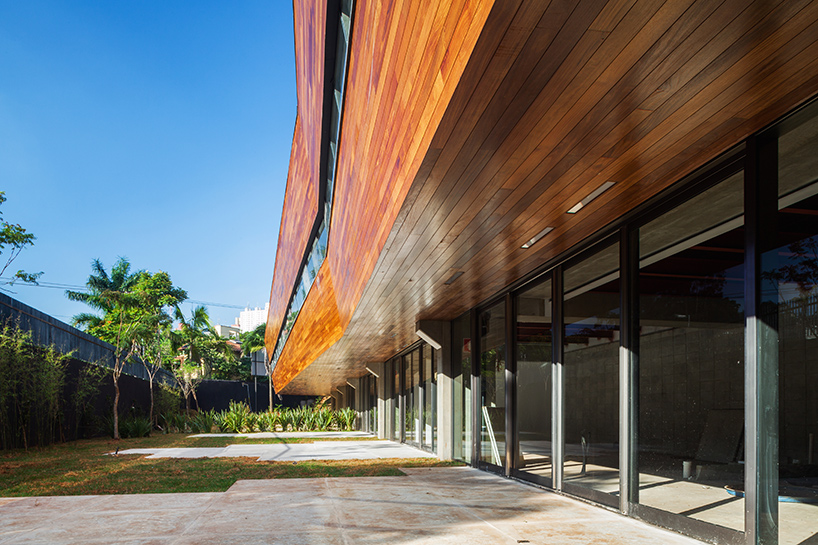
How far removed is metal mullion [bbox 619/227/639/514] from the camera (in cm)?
546

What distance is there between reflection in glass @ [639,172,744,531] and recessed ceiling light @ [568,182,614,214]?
0.64m

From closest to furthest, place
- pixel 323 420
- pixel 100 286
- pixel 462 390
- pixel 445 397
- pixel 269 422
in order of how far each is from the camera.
A: 1. pixel 462 390
2. pixel 445 397
3. pixel 269 422
4. pixel 323 420
5. pixel 100 286

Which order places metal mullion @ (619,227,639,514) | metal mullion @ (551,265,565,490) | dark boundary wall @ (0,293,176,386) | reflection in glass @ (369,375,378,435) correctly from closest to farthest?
metal mullion @ (619,227,639,514) < metal mullion @ (551,265,565,490) < dark boundary wall @ (0,293,176,386) < reflection in glass @ (369,375,378,435)

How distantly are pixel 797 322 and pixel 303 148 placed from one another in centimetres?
1127

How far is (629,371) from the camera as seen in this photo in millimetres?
5543

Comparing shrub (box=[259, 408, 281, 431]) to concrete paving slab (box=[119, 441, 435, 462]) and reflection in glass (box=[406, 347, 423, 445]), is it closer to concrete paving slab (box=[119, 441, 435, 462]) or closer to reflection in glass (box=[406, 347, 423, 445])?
concrete paving slab (box=[119, 441, 435, 462])

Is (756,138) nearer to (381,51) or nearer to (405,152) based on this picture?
(405,152)

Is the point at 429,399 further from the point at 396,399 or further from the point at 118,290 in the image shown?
the point at 118,290

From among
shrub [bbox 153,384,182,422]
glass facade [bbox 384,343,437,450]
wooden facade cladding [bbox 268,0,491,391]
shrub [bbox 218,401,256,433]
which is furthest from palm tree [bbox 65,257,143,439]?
wooden facade cladding [bbox 268,0,491,391]

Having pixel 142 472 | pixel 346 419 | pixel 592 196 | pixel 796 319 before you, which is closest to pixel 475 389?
pixel 142 472

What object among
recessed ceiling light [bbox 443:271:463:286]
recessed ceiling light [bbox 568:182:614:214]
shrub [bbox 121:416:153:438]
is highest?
recessed ceiling light [bbox 568:182:614:214]

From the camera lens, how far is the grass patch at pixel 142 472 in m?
7.83

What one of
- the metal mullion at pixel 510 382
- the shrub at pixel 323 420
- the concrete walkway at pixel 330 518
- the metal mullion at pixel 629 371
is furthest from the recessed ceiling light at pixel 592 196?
the shrub at pixel 323 420

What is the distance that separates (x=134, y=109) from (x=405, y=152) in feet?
263
